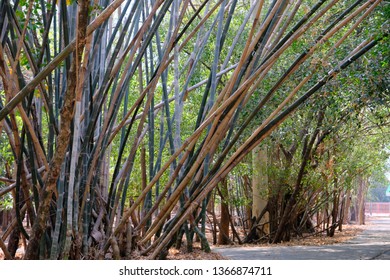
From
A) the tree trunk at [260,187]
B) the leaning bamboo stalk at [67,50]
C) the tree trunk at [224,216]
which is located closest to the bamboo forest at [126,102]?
the leaning bamboo stalk at [67,50]

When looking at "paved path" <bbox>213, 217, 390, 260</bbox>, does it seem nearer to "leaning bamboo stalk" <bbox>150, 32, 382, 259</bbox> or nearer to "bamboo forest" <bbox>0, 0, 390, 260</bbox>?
"bamboo forest" <bbox>0, 0, 390, 260</bbox>

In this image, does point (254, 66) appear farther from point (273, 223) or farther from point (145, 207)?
point (273, 223)

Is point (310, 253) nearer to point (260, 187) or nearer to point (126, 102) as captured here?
point (126, 102)

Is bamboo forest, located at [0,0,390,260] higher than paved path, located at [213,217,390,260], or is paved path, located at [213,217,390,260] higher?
bamboo forest, located at [0,0,390,260]

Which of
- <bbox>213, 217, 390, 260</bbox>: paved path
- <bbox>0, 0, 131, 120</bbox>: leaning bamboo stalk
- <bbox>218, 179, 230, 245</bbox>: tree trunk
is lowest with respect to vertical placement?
<bbox>213, 217, 390, 260</bbox>: paved path

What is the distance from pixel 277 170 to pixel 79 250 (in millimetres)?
5233

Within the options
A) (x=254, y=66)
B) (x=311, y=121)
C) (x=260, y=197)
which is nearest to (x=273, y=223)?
(x=260, y=197)

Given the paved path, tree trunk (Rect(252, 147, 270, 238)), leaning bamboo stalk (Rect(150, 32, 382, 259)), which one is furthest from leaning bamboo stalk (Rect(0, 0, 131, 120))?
tree trunk (Rect(252, 147, 270, 238))

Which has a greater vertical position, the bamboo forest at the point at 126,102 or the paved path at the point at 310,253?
the bamboo forest at the point at 126,102

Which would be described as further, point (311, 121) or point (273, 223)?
point (273, 223)

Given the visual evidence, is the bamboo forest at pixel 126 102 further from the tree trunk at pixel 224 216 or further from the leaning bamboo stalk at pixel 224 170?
the tree trunk at pixel 224 216

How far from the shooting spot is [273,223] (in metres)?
9.14

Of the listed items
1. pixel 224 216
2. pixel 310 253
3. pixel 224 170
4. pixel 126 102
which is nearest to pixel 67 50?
pixel 224 170
